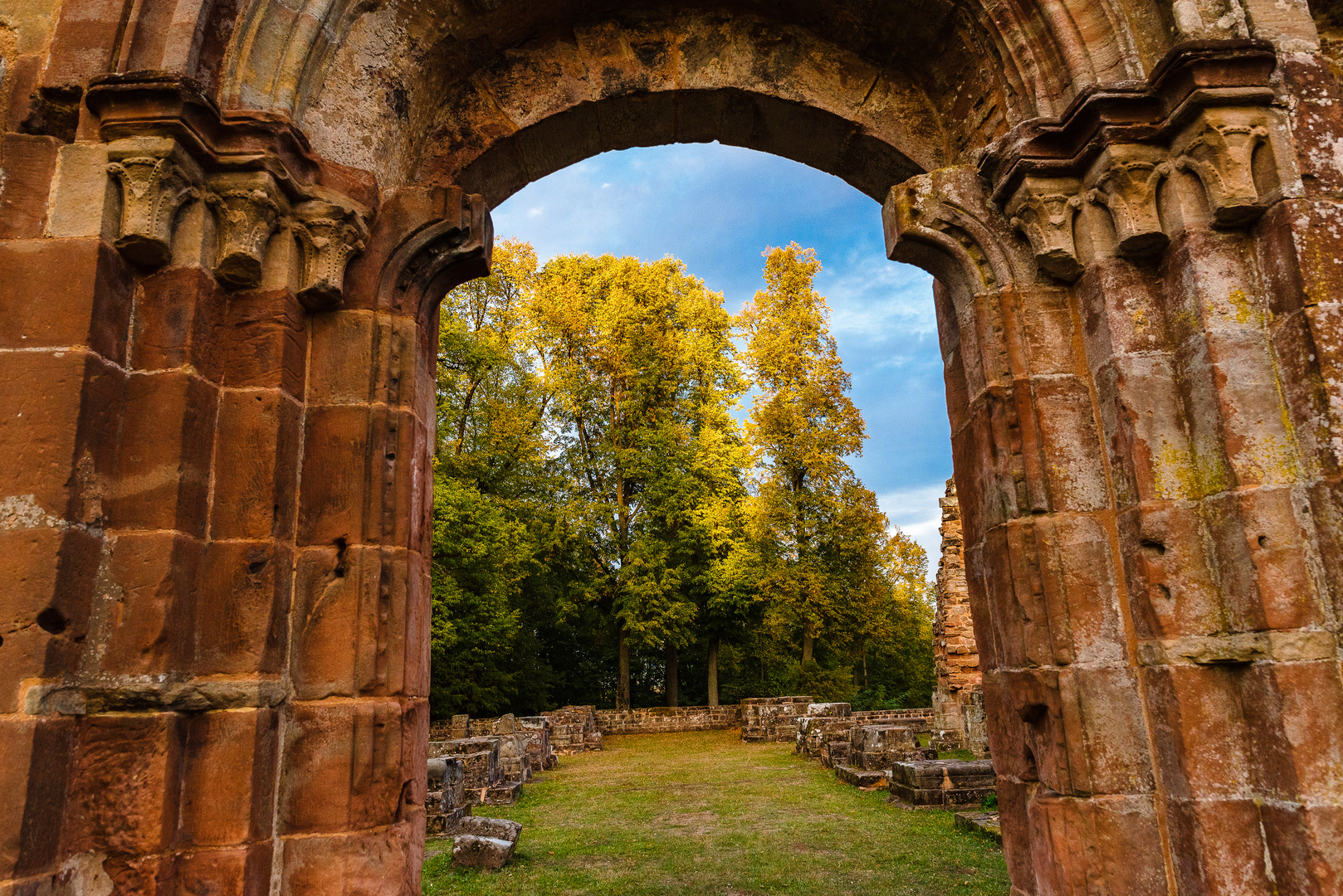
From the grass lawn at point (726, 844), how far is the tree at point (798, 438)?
26.1ft

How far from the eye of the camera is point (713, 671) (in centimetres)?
2252

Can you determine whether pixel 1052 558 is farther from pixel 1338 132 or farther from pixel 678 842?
pixel 678 842

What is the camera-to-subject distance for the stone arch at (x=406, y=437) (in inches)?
103

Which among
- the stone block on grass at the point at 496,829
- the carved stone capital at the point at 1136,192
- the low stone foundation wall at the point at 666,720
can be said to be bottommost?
the low stone foundation wall at the point at 666,720

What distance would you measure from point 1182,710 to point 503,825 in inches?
248

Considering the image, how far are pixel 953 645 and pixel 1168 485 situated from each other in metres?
12.6

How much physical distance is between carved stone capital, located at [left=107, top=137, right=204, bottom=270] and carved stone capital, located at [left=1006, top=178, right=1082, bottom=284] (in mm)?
3287

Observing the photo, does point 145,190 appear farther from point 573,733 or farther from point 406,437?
point 573,733

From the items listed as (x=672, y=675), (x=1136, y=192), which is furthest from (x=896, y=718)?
(x=1136, y=192)

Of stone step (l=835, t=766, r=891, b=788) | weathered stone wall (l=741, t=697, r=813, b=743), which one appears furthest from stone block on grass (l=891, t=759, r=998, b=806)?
weathered stone wall (l=741, t=697, r=813, b=743)

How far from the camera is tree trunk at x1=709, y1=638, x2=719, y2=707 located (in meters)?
22.1

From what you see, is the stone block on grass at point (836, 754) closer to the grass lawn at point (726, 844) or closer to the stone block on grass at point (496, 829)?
the grass lawn at point (726, 844)

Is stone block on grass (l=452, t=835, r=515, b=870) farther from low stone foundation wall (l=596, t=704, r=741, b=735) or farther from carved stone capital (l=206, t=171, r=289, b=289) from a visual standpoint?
low stone foundation wall (l=596, t=704, r=741, b=735)

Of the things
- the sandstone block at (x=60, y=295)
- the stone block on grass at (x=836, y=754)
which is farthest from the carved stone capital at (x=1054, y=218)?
the stone block on grass at (x=836, y=754)
